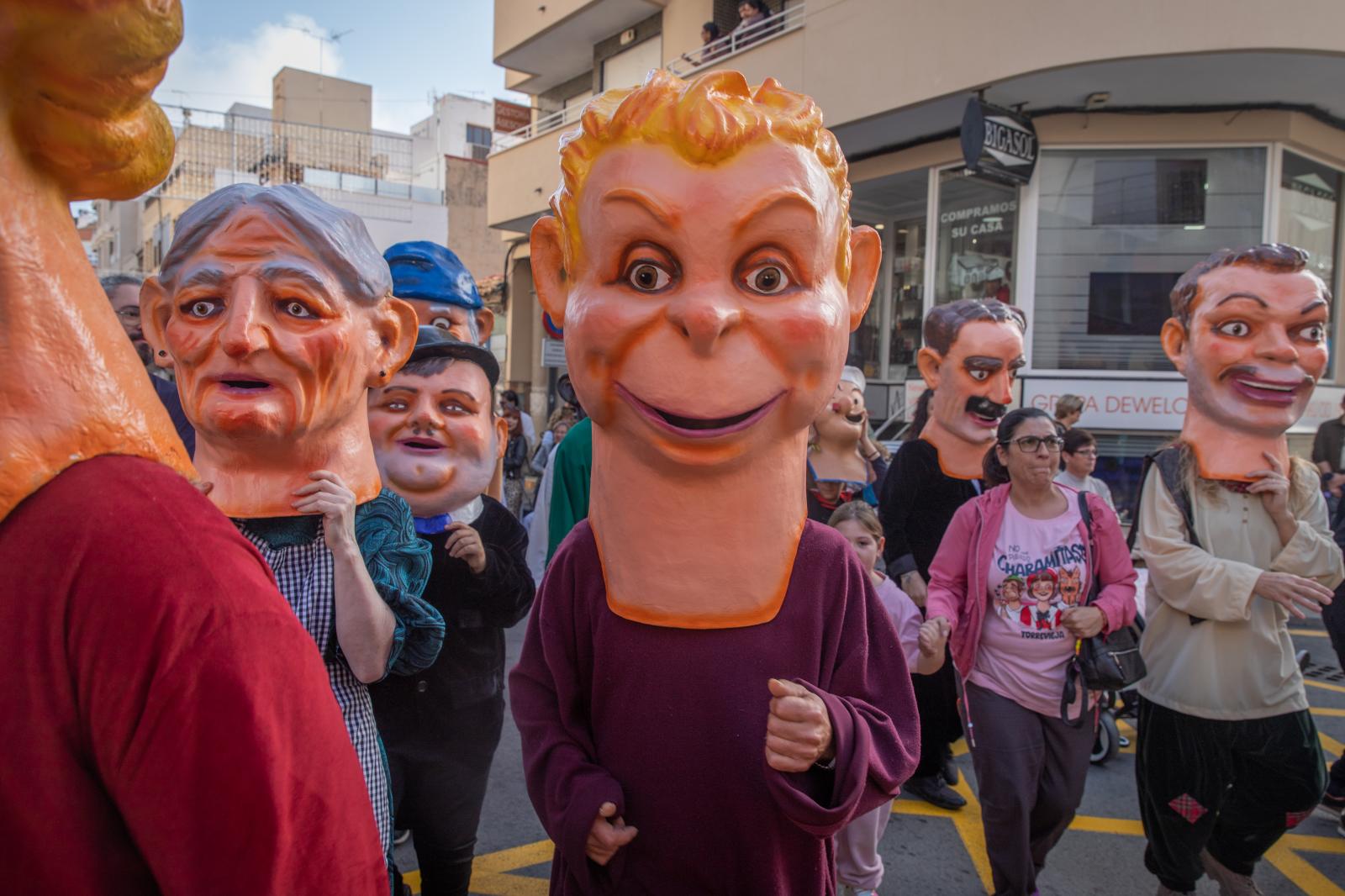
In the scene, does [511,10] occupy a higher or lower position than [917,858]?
higher

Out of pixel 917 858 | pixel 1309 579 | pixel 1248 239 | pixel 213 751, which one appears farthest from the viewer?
pixel 1248 239

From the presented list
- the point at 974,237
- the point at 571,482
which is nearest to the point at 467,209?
the point at 974,237

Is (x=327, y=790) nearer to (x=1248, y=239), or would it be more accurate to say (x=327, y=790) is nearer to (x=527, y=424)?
(x=527, y=424)

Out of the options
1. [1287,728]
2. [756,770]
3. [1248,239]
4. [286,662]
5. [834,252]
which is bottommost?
[1287,728]

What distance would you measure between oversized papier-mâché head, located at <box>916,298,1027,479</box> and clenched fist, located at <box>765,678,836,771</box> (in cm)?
280

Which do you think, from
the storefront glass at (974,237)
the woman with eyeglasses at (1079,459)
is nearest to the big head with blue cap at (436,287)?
the woman with eyeglasses at (1079,459)

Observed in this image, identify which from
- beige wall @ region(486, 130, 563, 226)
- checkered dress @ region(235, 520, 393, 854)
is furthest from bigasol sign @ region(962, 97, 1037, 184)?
checkered dress @ region(235, 520, 393, 854)

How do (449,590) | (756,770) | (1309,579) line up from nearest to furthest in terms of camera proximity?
(756,770)
(449,590)
(1309,579)

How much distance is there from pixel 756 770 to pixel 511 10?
16.9m

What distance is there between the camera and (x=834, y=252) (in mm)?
1772

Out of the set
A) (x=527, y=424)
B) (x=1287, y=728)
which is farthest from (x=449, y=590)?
(x=527, y=424)

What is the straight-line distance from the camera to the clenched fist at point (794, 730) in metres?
1.51

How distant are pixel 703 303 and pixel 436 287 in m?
1.87

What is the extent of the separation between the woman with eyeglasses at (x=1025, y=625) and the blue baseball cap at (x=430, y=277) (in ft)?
6.41
